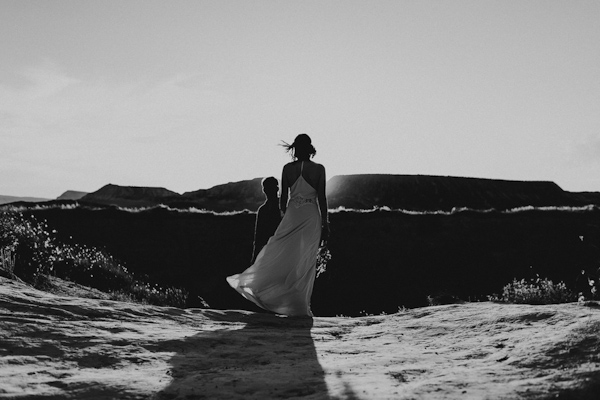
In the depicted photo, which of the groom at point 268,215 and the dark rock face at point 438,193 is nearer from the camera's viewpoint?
the groom at point 268,215

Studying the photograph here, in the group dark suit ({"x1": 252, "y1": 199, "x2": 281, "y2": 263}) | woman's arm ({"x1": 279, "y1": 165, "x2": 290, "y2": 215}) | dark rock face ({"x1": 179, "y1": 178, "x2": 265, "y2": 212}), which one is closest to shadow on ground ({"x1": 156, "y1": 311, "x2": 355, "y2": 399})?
woman's arm ({"x1": 279, "y1": 165, "x2": 290, "y2": 215})

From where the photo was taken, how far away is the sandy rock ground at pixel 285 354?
311 centimetres

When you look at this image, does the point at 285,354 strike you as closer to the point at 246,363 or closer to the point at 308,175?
the point at 246,363

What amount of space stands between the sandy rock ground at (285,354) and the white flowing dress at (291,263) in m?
0.64

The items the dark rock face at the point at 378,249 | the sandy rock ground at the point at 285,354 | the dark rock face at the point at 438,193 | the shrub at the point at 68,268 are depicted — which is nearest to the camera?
the sandy rock ground at the point at 285,354

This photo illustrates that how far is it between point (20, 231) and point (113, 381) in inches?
421

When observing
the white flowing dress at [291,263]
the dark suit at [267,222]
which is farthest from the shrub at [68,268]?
the white flowing dress at [291,263]

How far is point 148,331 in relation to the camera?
5059mm

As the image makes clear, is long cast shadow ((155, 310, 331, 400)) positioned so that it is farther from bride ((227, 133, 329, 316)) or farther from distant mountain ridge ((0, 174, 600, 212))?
distant mountain ridge ((0, 174, 600, 212))

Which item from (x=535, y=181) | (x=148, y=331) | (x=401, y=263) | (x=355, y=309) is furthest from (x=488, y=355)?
(x=535, y=181)

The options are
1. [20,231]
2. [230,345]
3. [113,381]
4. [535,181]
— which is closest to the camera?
[113,381]

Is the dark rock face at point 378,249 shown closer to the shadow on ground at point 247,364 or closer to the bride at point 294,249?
the bride at point 294,249

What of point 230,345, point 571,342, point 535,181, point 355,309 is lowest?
point 355,309

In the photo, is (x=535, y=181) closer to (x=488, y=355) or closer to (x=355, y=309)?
(x=355, y=309)
